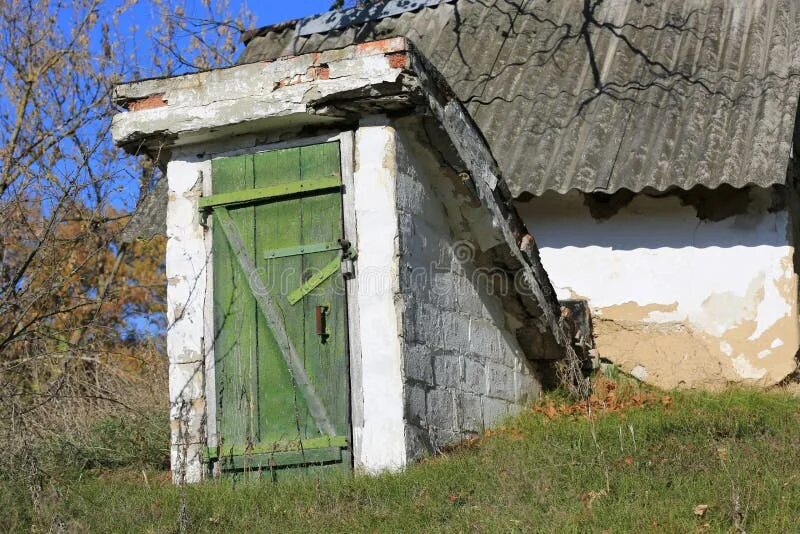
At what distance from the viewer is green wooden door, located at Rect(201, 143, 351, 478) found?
5.78m

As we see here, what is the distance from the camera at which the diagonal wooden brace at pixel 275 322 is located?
18.9ft

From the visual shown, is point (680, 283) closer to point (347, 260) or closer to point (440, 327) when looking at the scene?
point (440, 327)

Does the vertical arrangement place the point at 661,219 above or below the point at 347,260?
above

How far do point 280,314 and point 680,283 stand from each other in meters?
3.19

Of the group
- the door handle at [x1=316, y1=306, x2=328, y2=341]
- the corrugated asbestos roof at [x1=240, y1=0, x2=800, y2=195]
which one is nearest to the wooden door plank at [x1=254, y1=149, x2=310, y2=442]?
the door handle at [x1=316, y1=306, x2=328, y2=341]

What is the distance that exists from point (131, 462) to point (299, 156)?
2.32m

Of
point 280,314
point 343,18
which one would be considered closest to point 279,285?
point 280,314

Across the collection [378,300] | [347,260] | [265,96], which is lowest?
[378,300]

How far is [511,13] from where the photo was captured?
33.2ft

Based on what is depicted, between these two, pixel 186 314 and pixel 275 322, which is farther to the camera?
pixel 186 314

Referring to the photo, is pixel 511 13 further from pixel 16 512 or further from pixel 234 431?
pixel 16 512

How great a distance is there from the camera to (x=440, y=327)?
6.14 m

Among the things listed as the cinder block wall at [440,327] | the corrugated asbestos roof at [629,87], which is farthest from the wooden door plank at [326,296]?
the corrugated asbestos roof at [629,87]

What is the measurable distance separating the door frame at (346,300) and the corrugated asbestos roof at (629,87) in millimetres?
2160
